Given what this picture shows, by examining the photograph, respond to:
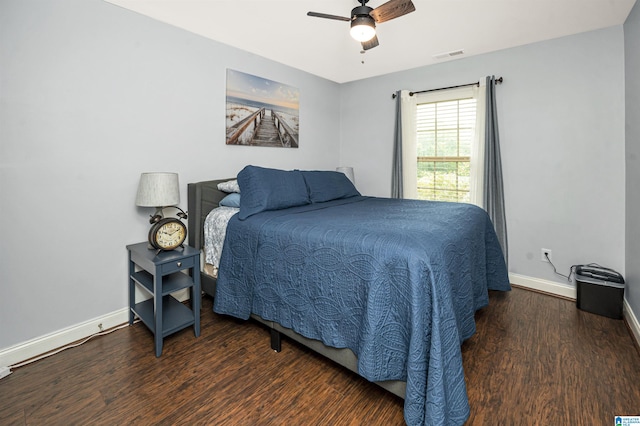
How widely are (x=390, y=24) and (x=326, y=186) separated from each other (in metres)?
1.55

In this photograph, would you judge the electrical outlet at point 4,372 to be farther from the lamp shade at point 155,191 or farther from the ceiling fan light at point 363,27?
the ceiling fan light at point 363,27

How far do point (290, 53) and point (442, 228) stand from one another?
99.2 inches

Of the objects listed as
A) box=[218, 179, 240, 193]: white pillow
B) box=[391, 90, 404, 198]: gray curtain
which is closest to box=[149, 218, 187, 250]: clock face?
box=[218, 179, 240, 193]: white pillow

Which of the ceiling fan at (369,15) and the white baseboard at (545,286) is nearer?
the ceiling fan at (369,15)

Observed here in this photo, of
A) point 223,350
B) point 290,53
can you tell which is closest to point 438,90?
point 290,53

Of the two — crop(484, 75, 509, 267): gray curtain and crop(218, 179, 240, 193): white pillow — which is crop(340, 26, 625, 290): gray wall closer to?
crop(484, 75, 509, 267): gray curtain

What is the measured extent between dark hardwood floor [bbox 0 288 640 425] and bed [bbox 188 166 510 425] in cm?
19

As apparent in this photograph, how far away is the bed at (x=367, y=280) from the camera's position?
4.54 feet

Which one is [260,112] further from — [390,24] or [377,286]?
[377,286]

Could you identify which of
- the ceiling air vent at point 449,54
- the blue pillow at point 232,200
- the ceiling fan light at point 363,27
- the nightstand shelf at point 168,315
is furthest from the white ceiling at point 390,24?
the nightstand shelf at point 168,315

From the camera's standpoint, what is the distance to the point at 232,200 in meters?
2.74

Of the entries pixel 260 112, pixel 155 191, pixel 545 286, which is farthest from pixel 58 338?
pixel 545 286

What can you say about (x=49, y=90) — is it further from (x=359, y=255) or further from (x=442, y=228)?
(x=442, y=228)

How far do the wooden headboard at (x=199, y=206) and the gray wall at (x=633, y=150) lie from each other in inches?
135
